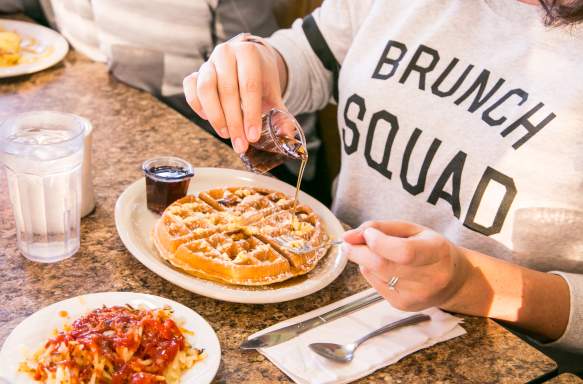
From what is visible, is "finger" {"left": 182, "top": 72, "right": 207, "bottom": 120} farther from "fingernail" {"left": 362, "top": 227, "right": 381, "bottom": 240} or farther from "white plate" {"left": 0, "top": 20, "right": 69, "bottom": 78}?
"white plate" {"left": 0, "top": 20, "right": 69, "bottom": 78}

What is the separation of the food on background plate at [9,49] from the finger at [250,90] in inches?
36.0

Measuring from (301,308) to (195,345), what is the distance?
27 cm

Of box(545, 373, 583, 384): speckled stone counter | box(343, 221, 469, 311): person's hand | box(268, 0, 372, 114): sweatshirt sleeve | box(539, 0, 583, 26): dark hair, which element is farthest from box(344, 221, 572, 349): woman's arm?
box(268, 0, 372, 114): sweatshirt sleeve

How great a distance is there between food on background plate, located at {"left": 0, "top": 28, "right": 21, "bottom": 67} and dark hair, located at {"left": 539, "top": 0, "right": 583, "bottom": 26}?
148 centimetres

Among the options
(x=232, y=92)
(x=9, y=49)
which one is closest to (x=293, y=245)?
(x=232, y=92)

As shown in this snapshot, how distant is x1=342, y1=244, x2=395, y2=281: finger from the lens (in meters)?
1.04

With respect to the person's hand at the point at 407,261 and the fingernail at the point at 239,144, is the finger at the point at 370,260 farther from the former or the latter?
the fingernail at the point at 239,144

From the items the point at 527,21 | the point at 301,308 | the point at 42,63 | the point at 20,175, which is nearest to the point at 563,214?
the point at 527,21

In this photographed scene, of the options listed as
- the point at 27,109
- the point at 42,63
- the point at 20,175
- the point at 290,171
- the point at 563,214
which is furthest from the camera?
the point at 290,171

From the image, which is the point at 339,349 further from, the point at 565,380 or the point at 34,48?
the point at 34,48

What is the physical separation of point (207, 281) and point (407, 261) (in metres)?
0.37

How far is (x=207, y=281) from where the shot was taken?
1.18 metres

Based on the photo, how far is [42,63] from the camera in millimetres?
1963

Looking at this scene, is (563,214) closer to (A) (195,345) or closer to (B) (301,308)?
(B) (301,308)
